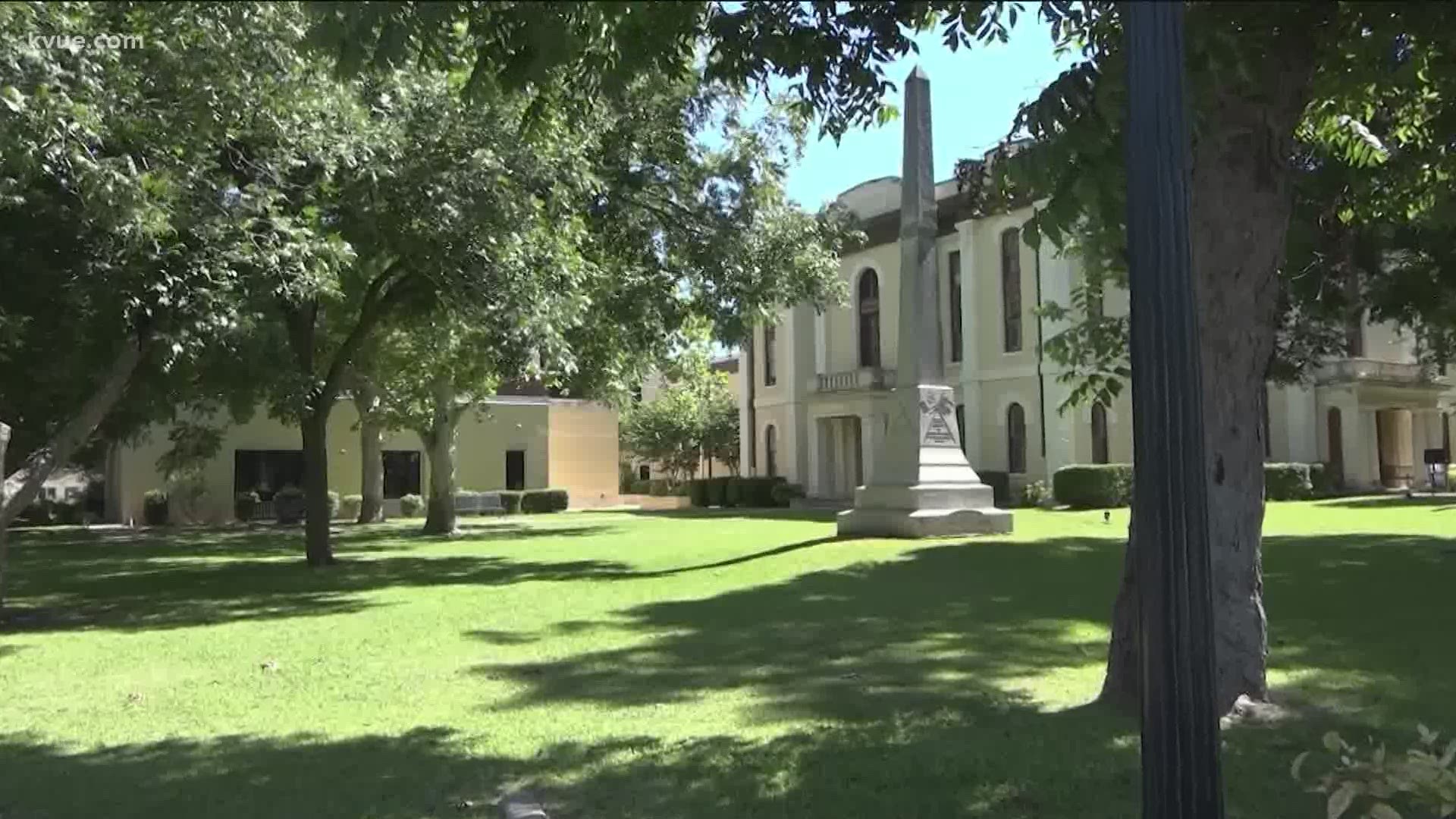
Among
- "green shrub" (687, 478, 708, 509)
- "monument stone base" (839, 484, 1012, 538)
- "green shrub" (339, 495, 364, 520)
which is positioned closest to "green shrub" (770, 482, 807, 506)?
"green shrub" (687, 478, 708, 509)

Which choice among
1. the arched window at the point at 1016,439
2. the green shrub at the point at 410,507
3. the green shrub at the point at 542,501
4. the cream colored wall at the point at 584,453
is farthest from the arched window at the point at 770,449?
the green shrub at the point at 410,507

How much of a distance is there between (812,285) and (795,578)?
5241mm

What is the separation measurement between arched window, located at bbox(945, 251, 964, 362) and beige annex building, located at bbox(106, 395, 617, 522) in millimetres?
11705

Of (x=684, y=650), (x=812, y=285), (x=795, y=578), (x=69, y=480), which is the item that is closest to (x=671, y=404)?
(x=69, y=480)

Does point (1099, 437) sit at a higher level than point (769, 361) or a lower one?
lower

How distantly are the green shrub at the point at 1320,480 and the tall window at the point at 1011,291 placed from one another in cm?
897

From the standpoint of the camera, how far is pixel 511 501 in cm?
3984

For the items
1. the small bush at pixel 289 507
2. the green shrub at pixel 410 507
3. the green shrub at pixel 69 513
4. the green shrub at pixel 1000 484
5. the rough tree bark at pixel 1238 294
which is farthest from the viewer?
the green shrub at pixel 410 507

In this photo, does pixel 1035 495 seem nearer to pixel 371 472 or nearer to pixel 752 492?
pixel 752 492

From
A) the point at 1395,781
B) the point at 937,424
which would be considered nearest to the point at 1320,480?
the point at 937,424

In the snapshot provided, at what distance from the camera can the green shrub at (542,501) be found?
40.2 m

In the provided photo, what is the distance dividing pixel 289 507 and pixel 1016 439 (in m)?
21.9

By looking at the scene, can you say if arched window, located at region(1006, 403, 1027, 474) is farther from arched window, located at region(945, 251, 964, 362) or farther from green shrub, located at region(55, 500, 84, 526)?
green shrub, located at region(55, 500, 84, 526)

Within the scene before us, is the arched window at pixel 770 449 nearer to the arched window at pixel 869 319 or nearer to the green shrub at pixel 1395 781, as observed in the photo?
the arched window at pixel 869 319
